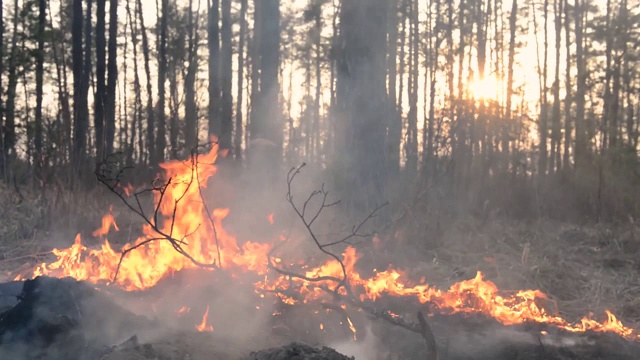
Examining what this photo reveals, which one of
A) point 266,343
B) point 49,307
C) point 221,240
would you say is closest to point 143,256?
point 221,240

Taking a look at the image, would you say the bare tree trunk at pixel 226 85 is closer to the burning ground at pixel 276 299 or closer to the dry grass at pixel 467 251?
the dry grass at pixel 467 251

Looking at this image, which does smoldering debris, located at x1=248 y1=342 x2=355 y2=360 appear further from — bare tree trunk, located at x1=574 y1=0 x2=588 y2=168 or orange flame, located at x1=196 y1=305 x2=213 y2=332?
bare tree trunk, located at x1=574 y1=0 x2=588 y2=168

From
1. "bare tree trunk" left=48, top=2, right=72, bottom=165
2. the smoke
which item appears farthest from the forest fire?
"bare tree trunk" left=48, top=2, right=72, bottom=165

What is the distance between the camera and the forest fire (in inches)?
149

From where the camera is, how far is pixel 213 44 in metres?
13.0

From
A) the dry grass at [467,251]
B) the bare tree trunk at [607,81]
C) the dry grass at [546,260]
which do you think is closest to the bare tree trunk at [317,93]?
the bare tree trunk at [607,81]

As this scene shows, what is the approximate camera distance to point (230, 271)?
3.91m

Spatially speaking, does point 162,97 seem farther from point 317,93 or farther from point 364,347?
point 317,93

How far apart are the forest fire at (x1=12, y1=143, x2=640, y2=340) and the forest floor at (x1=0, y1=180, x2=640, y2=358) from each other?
1.06 meters

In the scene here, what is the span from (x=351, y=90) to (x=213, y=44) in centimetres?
685

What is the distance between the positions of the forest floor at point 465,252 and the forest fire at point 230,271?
106cm

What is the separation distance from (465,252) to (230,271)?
13.2 ft

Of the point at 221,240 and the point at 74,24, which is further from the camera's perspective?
the point at 74,24

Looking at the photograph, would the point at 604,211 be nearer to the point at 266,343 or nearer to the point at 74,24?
the point at 266,343
